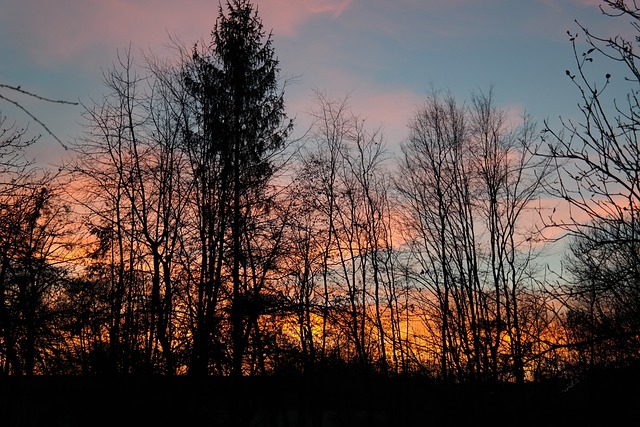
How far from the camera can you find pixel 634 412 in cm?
1406

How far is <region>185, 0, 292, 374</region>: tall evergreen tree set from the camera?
47.2ft

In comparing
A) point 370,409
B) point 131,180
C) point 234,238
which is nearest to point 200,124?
point 131,180

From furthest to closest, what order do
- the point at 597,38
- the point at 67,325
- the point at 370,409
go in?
the point at 370,409
the point at 67,325
the point at 597,38

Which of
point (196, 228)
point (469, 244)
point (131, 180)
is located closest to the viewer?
point (196, 228)

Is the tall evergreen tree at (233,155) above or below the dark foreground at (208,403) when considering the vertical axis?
above

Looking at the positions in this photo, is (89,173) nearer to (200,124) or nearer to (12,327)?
(200,124)

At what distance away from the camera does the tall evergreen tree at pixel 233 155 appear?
47.2 feet

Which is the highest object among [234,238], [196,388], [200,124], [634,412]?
[200,124]

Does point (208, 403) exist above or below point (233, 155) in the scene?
below

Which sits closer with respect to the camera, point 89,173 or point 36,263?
point 36,263

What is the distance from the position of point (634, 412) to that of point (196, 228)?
13324 mm

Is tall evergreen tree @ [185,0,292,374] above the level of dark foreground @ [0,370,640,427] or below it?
above

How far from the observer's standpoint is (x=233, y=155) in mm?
16219

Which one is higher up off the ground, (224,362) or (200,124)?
(200,124)
